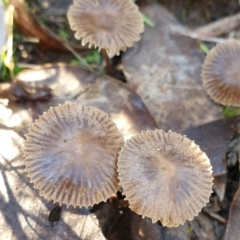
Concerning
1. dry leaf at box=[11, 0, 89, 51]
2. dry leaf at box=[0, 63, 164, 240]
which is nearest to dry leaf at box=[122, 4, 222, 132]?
dry leaf at box=[0, 63, 164, 240]

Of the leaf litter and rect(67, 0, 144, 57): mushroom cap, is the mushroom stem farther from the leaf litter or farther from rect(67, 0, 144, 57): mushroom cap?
rect(67, 0, 144, 57): mushroom cap

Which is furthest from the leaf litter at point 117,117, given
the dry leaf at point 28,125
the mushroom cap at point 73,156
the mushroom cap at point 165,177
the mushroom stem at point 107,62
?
the mushroom cap at point 165,177

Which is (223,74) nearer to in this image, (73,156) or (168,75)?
(168,75)

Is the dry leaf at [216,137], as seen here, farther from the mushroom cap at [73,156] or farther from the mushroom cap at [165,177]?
the mushroom cap at [73,156]

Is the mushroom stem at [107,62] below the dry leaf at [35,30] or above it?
above

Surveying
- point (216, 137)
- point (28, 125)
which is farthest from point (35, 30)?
point (216, 137)
